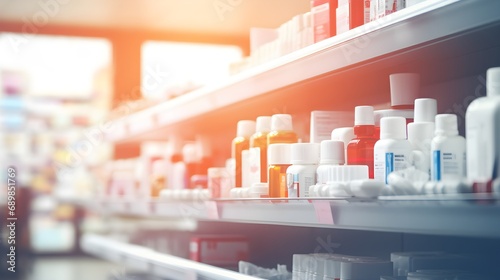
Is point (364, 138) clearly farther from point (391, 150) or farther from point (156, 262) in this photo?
point (156, 262)

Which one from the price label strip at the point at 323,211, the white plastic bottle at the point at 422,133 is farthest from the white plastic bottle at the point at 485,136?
the price label strip at the point at 323,211

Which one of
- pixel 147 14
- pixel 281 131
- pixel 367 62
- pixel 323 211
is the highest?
pixel 147 14

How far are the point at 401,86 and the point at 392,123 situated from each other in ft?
0.83

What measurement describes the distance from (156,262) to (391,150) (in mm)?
1625

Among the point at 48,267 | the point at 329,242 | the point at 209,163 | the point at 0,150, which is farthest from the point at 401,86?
the point at 0,150

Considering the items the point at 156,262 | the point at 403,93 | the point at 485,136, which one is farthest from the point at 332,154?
the point at 156,262

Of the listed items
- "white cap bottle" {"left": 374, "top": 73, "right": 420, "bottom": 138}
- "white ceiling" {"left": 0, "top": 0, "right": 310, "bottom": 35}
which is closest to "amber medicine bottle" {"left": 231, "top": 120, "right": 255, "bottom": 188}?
"white cap bottle" {"left": 374, "top": 73, "right": 420, "bottom": 138}

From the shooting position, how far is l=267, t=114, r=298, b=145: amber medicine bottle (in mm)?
2115

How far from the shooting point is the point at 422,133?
1.51 metres

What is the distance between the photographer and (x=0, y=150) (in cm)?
714

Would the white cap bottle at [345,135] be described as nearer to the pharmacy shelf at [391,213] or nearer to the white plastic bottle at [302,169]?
the white plastic bottle at [302,169]

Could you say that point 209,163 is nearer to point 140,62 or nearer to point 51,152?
point 140,62

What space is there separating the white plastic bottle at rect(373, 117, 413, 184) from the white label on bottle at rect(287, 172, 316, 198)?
307mm

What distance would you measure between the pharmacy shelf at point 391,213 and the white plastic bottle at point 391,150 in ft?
0.34
